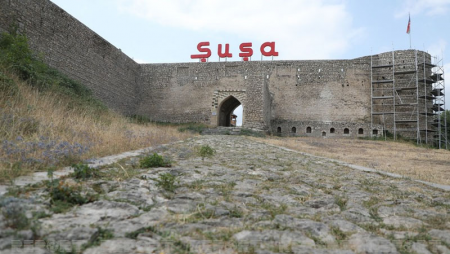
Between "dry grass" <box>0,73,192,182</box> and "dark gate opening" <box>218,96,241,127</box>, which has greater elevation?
"dark gate opening" <box>218,96,241,127</box>

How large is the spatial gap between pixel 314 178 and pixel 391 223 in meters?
2.04

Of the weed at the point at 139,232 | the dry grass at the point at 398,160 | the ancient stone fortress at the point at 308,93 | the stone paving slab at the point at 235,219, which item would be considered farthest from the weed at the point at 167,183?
the ancient stone fortress at the point at 308,93

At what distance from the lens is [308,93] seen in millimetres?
23953

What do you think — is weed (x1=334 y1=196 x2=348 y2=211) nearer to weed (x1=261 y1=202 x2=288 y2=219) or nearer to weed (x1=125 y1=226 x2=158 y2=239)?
weed (x1=261 y1=202 x2=288 y2=219)

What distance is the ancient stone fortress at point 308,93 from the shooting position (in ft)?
74.3

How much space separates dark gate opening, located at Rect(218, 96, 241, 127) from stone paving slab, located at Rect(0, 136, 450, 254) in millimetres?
17847

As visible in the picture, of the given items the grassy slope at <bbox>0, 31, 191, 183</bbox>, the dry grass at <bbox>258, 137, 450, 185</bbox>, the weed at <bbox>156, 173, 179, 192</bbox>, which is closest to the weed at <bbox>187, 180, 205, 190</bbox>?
the weed at <bbox>156, 173, 179, 192</bbox>

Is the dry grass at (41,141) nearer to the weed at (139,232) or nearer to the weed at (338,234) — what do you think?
the weed at (139,232)

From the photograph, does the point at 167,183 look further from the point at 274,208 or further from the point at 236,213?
the point at 274,208

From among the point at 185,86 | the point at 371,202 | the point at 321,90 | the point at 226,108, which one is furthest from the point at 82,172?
the point at 321,90

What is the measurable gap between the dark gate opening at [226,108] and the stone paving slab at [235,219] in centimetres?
1785

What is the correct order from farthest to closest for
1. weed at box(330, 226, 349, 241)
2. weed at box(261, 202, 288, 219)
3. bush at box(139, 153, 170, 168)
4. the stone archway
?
the stone archway < bush at box(139, 153, 170, 168) < weed at box(261, 202, 288, 219) < weed at box(330, 226, 349, 241)

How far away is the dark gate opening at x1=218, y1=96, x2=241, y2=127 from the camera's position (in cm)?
2173

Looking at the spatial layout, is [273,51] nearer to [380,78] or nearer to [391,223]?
[380,78]
